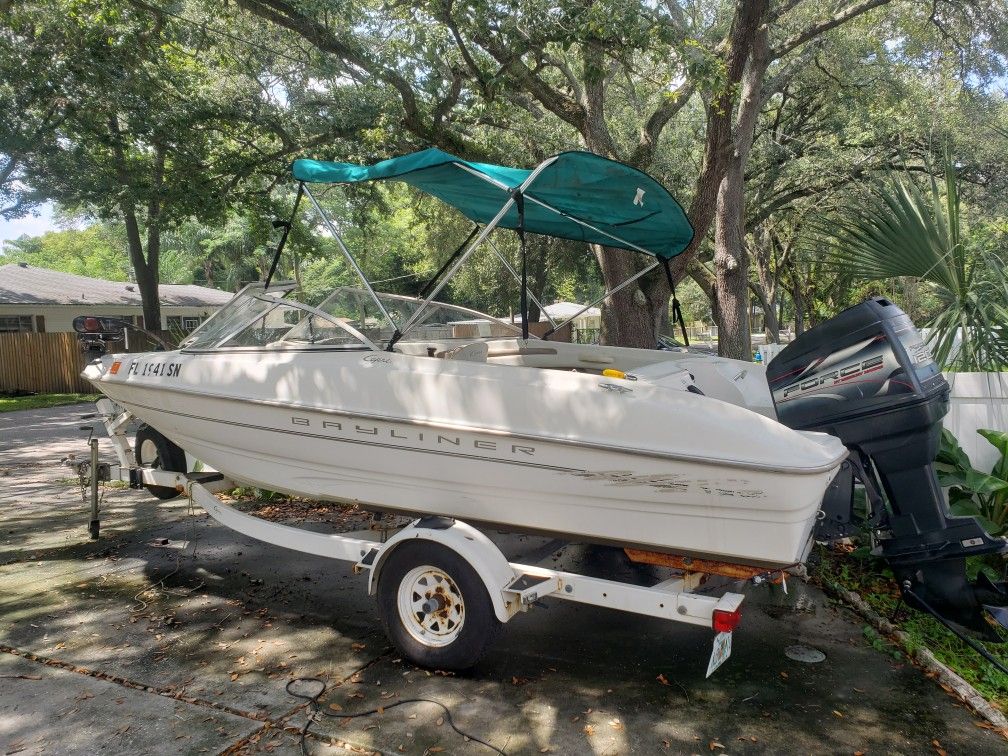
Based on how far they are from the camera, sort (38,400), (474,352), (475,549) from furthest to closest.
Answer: (38,400) → (474,352) → (475,549)

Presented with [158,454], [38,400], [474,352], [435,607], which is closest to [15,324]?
[38,400]

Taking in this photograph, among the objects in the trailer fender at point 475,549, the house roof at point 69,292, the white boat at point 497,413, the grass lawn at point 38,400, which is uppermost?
the house roof at point 69,292

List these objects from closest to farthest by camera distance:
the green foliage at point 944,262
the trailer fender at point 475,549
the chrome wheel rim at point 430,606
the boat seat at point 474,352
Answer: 1. the trailer fender at point 475,549
2. the chrome wheel rim at point 430,606
3. the boat seat at point 474,352
4. the green foliage at point 944,262

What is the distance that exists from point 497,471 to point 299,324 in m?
1.87

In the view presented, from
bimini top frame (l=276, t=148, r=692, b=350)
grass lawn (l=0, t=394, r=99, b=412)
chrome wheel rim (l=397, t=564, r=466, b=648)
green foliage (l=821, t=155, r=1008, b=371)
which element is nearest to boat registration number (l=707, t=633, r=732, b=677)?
chrome wheel rim (l=397, t=564, r=466, b=648)

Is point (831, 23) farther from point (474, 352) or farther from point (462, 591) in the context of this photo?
point (462, 591)

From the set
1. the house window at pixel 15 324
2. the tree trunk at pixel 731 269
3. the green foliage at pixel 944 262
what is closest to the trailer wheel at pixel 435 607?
the green foliage at pixel 944 262

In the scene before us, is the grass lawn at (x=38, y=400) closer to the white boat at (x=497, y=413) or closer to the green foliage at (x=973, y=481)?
the white boat at (x=497, y=413)

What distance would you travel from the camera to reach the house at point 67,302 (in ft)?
82.9

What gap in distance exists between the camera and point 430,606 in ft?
14.0

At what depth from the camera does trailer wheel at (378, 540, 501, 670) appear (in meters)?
4.08

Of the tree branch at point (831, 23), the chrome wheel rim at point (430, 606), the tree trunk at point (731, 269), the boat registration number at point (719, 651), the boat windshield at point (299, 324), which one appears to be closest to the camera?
the boat registration number at point (719, 651)

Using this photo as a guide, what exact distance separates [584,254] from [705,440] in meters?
24.2

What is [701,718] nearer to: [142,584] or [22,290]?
[142,584]
